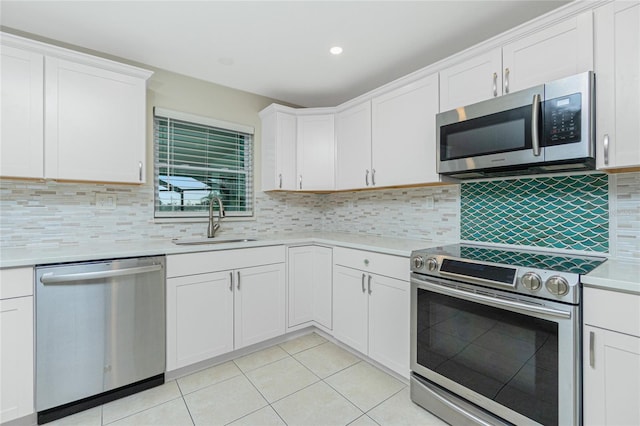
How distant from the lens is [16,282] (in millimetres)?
1605

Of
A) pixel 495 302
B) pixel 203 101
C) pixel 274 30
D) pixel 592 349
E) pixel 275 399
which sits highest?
pixel 274 30

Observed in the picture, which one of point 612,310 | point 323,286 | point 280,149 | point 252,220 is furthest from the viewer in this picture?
point 252,220

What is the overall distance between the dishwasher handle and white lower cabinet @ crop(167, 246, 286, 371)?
0.52 ft

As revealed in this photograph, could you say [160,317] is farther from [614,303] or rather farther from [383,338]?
[614,303]

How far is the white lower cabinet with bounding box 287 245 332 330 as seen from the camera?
8.78 feet

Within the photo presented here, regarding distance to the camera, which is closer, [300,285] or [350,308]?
[350,308]

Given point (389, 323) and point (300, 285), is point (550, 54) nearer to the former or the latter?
point (389, 323)

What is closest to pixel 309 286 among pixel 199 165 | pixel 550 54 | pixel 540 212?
pixel 199 165

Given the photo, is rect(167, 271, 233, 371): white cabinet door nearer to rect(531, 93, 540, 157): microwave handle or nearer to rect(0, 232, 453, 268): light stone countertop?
rect(0, 232, 453, 268): light stone countertop

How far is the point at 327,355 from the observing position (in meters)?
2.45

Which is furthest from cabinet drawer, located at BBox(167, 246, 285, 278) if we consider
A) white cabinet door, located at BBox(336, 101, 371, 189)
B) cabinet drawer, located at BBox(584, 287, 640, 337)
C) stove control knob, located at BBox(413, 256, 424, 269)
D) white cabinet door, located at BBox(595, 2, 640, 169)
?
white cabinet door, located at BBox(595, 2, 640, 169)

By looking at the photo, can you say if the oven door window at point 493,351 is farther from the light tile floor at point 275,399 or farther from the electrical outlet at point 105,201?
the electrical outlet at point 105,201

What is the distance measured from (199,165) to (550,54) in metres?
2.76

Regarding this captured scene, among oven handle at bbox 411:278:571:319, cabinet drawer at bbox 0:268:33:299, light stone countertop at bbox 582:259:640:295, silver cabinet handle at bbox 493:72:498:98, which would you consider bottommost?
oven handle at bbox 411:278:571:319
